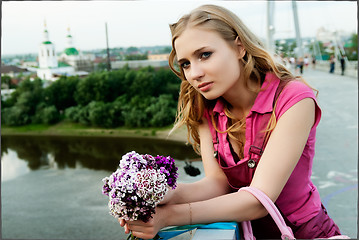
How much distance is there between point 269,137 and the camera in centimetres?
86

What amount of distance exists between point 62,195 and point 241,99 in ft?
38.5

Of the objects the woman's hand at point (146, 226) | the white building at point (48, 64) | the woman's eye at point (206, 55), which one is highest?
the woman's eye at point (206, 55)

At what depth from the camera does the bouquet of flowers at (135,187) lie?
72 centimetres

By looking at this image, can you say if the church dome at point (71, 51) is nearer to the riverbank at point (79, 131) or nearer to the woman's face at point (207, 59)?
the riverbank at point (79, 131)

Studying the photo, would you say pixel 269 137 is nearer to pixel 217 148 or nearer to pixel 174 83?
pixel 217 148

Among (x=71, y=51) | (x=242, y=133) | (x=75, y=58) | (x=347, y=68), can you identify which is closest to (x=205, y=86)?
(x=242, y=133)

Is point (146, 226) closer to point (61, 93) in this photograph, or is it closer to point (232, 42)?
point (232, 42)

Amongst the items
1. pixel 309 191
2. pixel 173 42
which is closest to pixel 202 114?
pixel 173 42

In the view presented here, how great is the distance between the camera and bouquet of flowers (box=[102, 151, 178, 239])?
0.72 meters

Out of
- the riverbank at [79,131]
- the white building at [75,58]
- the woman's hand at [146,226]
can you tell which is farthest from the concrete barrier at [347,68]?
the white building at [75,58]

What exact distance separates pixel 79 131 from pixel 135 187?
59.4 ft

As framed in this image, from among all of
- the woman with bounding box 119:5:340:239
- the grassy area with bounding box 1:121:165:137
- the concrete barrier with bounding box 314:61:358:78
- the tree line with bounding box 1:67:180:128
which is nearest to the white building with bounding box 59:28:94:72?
the tree line with bounding box 1:67:180:128

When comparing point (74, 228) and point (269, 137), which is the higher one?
point (269, 137)

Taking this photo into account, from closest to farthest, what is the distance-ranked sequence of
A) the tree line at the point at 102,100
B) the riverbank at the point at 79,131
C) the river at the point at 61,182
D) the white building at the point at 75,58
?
the river at the point at 61,182
the riverbank at the point at 79,131
the tree line at the point at 102,100
the white building at the point at 75,58
